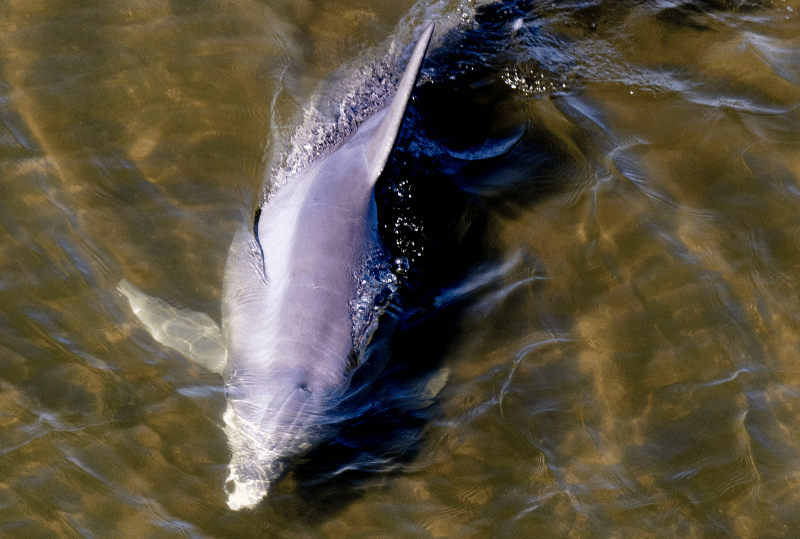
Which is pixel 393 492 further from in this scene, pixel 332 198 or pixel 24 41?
pixel 24 41

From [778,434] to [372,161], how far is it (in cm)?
406

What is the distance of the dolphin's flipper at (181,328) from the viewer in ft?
16.2

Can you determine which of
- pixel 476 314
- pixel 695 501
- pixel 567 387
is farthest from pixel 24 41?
pixel 695 501

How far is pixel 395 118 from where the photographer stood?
5.16 m

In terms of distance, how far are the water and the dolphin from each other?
0.58 feet

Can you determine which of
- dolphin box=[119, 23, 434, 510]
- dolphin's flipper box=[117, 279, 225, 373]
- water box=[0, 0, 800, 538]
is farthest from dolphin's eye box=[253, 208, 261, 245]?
dolphin's flipper box=[117, 279, 225, 373]

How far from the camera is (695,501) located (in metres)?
5.03

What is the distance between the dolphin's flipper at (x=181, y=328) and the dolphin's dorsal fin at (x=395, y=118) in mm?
1791

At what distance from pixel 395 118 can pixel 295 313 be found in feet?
5.80

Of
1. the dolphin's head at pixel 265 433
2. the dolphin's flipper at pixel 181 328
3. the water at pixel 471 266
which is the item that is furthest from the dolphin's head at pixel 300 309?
the water at pixel 471 266

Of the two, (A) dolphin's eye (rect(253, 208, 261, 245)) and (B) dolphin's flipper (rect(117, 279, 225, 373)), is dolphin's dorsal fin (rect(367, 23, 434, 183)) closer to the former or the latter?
(A) dolphin's eye (rect(253, 208, 261, 245))

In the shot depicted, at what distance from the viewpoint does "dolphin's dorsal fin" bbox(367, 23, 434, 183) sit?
5117 millimetres

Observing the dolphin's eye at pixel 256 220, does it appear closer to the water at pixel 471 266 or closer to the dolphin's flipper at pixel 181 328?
the water at pixel 471 266

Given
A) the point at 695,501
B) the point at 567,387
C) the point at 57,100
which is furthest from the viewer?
the point at 57,100
